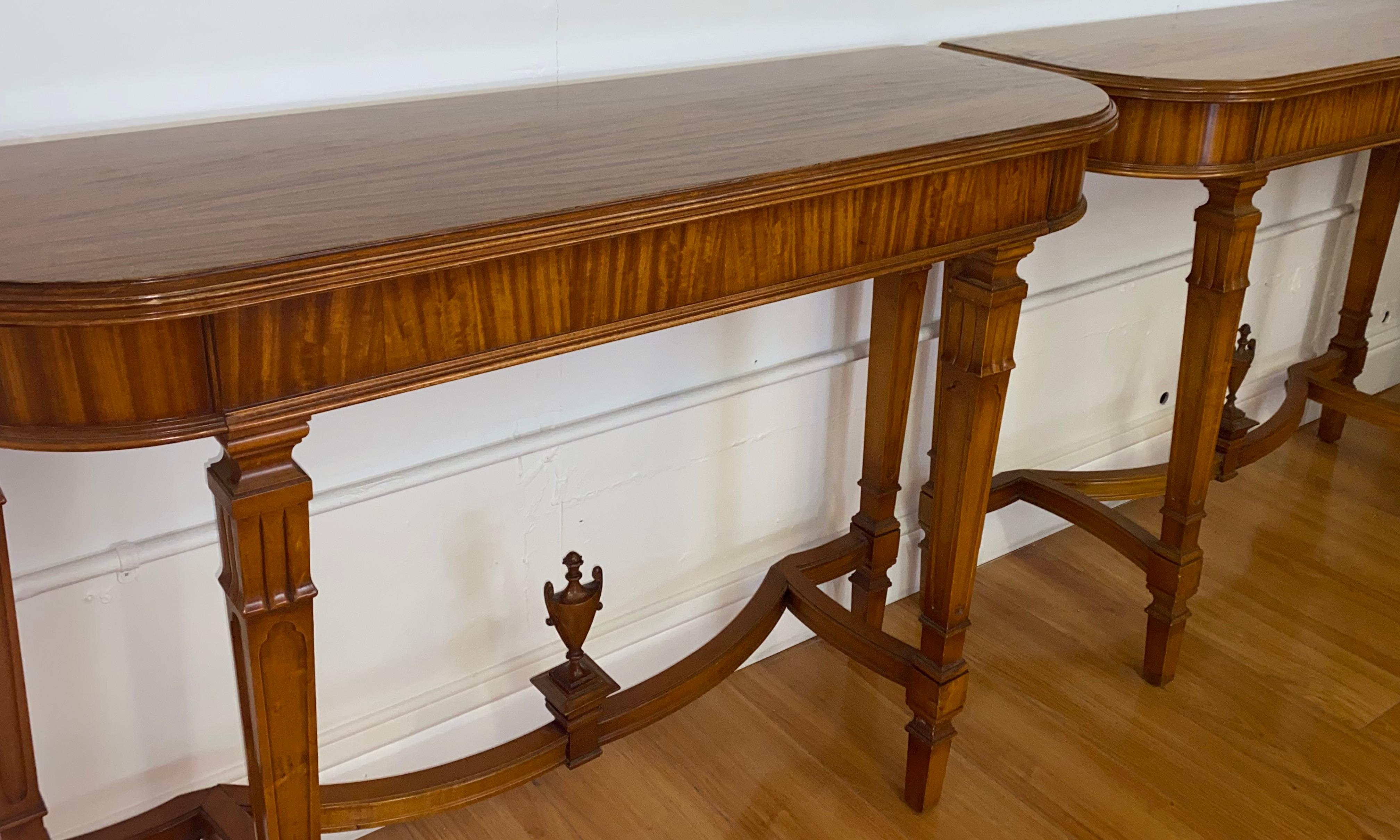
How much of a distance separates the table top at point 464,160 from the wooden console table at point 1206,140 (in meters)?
0.20

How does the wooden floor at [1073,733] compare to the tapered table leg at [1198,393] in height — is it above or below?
below

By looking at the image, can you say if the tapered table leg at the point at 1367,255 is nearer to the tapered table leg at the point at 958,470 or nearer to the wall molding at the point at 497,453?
the wall molding at the point at 497,453

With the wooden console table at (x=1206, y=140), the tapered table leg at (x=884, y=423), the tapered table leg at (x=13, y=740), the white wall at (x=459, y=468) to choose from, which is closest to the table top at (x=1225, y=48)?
the wooden console table at (x=1206, y=140)

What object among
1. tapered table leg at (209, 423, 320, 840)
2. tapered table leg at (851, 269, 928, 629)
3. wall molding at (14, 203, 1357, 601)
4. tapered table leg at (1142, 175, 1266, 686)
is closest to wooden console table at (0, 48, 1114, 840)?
tapered table leg at (209, 423, 320, 840)

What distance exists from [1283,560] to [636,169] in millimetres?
2089

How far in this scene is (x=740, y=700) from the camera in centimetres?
221

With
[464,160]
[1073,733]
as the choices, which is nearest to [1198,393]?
[1073,733]

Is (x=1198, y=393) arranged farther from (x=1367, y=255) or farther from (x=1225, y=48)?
(x=1367, y=255)

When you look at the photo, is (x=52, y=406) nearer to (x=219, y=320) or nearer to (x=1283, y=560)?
(x=219, y=320)

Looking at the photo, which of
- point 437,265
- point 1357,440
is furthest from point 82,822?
point 1357,440

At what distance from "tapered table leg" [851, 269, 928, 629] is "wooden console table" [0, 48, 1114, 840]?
329 mm

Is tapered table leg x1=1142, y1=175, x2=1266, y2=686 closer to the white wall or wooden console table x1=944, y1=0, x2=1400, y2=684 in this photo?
wooden console table x1=944, y1=0, x2=1400, y2=684

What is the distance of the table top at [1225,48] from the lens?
→ 5.77ft

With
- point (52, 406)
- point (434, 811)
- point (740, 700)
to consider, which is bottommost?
point (740, 700)
